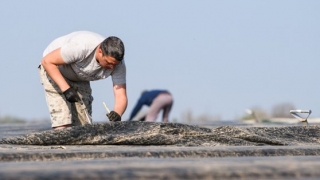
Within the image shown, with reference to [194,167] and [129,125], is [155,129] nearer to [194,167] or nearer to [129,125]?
[129,125]

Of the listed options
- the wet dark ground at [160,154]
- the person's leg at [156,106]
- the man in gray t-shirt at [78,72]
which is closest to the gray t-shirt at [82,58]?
the man in gray t-shirt at [78,72]

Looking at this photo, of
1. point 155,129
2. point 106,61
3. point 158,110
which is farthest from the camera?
point 158,110

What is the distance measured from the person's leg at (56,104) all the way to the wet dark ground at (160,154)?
1.36 meters

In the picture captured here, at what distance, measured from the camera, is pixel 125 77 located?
7.34 meters

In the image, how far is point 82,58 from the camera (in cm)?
703

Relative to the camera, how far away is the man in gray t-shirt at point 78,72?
6.91m

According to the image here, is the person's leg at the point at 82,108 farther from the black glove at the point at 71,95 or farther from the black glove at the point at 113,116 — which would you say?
the black glove at the point at 113,116

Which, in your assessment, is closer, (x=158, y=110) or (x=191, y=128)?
(x=191, y=128)

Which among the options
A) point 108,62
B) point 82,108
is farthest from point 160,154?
point 82,108

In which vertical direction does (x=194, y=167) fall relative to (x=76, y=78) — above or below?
below

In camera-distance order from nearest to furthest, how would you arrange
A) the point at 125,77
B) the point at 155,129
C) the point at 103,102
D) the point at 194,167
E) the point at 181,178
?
the point at 181,178, the point at 194,167, the point at 155,129, the point at 125,77, the point at 103,102

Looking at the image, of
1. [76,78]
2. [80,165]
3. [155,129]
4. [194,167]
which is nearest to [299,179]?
[194,167]

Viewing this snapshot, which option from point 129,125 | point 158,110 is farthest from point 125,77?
point 158,110

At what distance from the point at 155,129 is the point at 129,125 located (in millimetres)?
244
